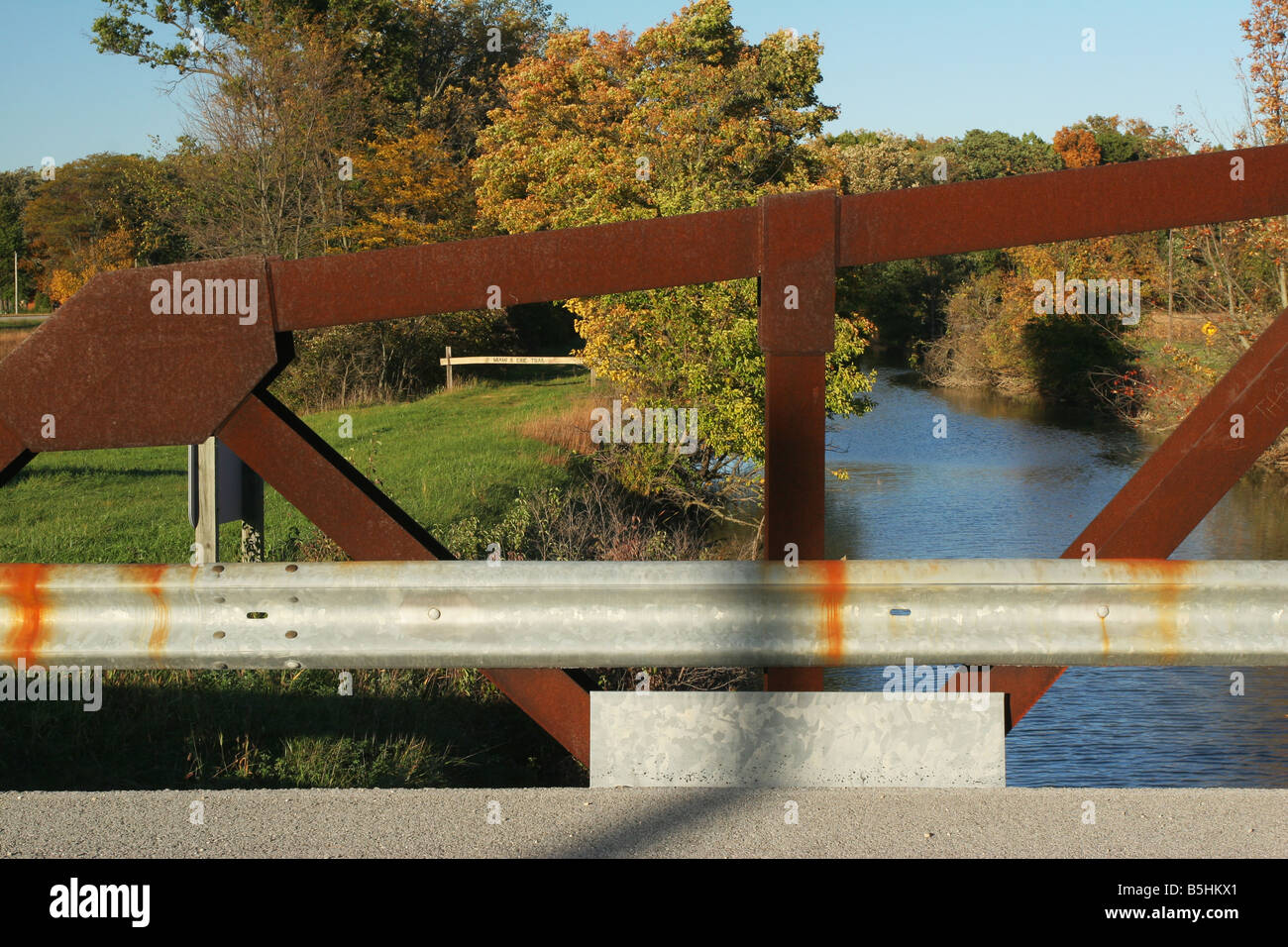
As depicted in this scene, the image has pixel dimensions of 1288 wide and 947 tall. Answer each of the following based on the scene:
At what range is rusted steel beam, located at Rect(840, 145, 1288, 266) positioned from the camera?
3.62 m

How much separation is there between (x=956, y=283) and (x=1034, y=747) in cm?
4423

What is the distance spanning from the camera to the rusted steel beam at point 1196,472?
3.61 metres

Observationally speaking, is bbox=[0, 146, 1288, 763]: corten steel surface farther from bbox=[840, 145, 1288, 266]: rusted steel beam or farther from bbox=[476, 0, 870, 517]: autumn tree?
bbox=[476, 0, 870, 517]: autumn tree

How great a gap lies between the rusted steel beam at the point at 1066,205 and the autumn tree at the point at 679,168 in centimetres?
1516

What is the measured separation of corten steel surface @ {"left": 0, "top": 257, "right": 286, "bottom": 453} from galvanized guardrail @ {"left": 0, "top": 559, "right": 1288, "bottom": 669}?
1.46ft

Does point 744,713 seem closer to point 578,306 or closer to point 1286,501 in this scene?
point 578,306

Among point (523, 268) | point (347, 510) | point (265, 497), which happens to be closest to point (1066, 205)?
point (523, 268)

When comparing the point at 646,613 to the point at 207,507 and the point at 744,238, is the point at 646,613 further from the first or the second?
the point at 207,507

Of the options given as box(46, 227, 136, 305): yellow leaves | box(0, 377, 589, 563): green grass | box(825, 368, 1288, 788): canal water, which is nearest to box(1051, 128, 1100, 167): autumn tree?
box(825, 368, 1288, 788): canal water

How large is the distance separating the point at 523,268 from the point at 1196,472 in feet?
6.45

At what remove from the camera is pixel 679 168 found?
85.8ft

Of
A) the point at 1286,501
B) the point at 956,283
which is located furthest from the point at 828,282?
the point at 956,283

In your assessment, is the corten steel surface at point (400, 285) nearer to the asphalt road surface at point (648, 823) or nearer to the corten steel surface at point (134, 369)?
the corten steel surface at point (134, 369)

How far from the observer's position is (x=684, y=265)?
12.1 ft
